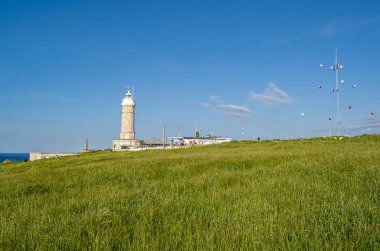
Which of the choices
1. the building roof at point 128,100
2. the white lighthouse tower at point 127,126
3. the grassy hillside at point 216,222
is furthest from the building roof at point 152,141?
the grassy hillside at point 216,222

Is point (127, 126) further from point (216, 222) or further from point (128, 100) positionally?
point (216, 222)

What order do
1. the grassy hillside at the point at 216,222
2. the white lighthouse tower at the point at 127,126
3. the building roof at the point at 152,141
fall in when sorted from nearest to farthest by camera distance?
1. the grassy hillside at the point at 216,222
2. the white lighthouse tower at the point at 127,126
3. the building roof at the point at 152,141

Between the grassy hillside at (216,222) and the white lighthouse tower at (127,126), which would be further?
the white lighthouse tower at (127,126)

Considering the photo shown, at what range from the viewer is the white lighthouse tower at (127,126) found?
116438 mm

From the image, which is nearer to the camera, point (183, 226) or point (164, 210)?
point (183, 226)

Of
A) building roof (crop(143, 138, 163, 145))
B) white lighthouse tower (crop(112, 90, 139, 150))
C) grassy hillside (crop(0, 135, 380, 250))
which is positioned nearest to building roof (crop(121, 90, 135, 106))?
white lighthouse tower (crop(112, 90, 139, 150))

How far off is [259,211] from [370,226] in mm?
1492

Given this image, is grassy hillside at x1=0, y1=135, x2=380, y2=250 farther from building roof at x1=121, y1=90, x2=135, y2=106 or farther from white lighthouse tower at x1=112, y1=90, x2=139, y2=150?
building roof at x1=121, y1=90, x2=135, y2=106

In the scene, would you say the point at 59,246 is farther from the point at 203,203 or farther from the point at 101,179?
the point at 101,179

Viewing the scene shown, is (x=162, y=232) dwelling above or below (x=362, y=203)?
below

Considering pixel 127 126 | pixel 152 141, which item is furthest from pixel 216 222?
pixel 152 141

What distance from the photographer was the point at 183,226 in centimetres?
412

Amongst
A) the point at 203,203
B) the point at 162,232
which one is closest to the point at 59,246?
the point at 162,232

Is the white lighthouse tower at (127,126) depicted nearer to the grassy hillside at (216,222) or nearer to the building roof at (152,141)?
the building roof at (152,141)
